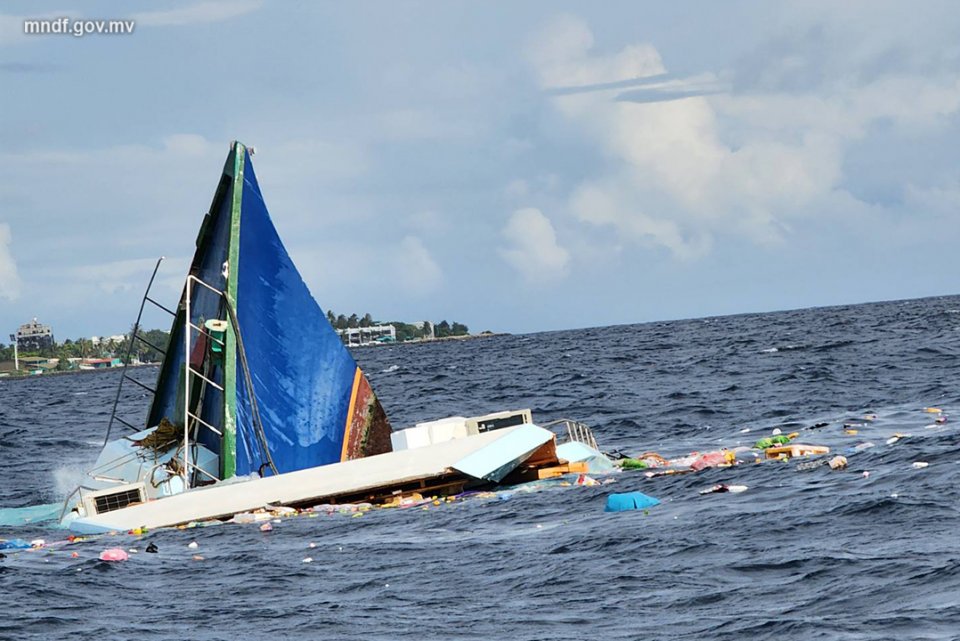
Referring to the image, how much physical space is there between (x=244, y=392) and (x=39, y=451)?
63.1 ft

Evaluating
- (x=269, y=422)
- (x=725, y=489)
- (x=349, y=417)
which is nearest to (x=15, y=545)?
(x=269, y=422)

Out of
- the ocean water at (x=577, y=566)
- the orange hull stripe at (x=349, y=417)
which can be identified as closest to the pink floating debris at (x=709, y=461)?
the ocean water at (x=577, y=566)

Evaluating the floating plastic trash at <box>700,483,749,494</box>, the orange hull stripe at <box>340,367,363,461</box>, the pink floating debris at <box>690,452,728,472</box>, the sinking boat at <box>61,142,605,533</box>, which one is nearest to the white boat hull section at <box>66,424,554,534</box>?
the sinking boat at <box>61,142,605,533</box>

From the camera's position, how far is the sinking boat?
2266cm

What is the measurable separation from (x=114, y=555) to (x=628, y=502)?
7.10m

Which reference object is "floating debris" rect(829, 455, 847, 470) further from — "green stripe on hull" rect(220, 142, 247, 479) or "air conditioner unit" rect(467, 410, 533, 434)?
"green stripe on hull" rect(220, 142, 247, 479)

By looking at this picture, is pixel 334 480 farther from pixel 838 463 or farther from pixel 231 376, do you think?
pixel 838 463

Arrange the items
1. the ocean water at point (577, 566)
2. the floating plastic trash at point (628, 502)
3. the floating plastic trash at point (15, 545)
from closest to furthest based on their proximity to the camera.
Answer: the ocean water at point (577, 566) → the floating plastic trash at point (628, 502) → the floating plastic trash at point (15, 545)

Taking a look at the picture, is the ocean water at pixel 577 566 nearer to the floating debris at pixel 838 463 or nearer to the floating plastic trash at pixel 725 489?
the floating plastic trash at pixel 725 489

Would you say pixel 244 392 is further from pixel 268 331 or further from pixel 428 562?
pixel 428 562

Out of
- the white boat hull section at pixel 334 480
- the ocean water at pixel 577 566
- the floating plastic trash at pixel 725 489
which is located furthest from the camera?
the white boat hull section at pixel 334 480

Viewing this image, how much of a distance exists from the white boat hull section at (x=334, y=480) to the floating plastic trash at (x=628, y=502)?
388 cm

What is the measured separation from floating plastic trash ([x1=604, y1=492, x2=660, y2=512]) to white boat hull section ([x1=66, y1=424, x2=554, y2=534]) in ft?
12.7

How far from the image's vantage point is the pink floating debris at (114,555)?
695 inches
